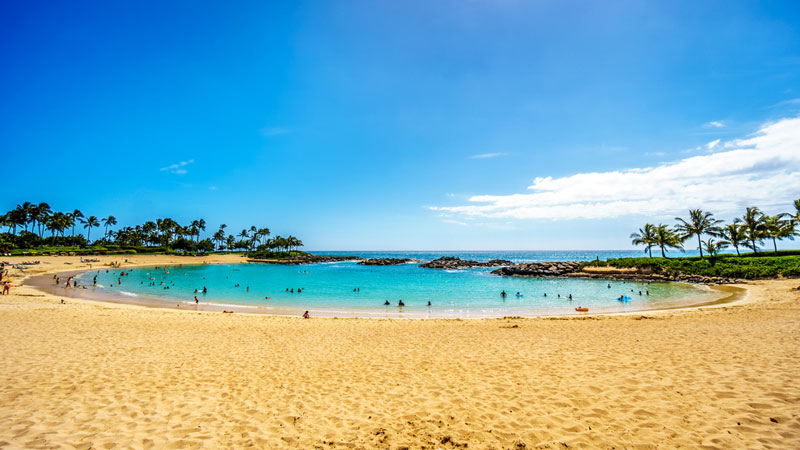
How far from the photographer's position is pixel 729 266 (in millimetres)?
44875

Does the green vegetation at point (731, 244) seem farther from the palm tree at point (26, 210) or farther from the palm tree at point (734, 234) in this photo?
the palm tree at point (26, 210)

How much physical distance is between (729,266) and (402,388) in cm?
6035

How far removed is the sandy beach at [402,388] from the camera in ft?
19.9

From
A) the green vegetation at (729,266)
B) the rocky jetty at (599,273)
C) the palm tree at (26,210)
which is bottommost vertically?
the rocky jetty at (599,273)

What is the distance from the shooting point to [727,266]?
45.1 meters

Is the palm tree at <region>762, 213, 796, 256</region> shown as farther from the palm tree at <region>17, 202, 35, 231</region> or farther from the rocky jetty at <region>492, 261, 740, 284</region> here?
the palm tree at <region>17, 202, 35, 231</region>

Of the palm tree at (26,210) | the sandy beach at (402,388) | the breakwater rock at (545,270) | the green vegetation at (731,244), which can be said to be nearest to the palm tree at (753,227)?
the green vegetation at (731,244)

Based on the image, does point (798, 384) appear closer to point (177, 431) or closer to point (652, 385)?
point (652, 385)

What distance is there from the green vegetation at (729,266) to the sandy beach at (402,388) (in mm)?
35676

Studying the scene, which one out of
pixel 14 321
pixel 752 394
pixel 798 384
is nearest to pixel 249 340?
pixel 14 321

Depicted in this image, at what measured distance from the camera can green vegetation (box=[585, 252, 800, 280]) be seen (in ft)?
129

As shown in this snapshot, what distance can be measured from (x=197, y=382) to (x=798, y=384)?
16314 mm

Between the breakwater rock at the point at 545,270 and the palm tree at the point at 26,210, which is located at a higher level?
the palm tree at the point at 26,210

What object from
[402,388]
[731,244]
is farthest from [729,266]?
[402,388]
